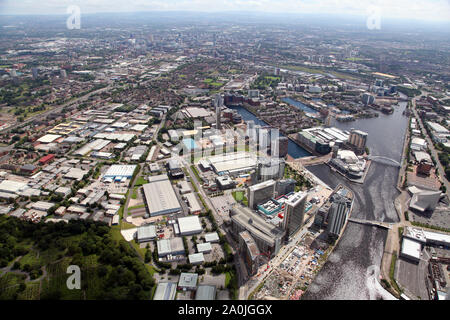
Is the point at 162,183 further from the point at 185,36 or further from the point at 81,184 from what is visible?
the point at 185,36

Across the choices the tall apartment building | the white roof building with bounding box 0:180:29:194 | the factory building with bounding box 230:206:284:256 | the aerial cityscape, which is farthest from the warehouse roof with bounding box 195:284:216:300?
the white roof building with bounding box 0:180:29:194

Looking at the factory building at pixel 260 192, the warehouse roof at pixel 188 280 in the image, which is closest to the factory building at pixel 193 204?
the factory building at pixel 260 192

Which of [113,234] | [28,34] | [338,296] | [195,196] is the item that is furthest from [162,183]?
[28,34]

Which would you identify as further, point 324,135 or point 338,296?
point 324,135

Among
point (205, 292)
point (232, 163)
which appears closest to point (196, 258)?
point (205, 292)

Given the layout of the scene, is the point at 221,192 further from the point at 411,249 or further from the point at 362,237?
the point at 411,249

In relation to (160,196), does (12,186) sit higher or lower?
higher

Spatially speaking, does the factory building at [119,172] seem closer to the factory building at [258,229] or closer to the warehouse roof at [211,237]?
the warehouse roof at [211,237]

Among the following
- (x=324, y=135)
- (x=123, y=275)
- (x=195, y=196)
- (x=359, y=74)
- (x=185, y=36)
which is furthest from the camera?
(x=185, y=36)
